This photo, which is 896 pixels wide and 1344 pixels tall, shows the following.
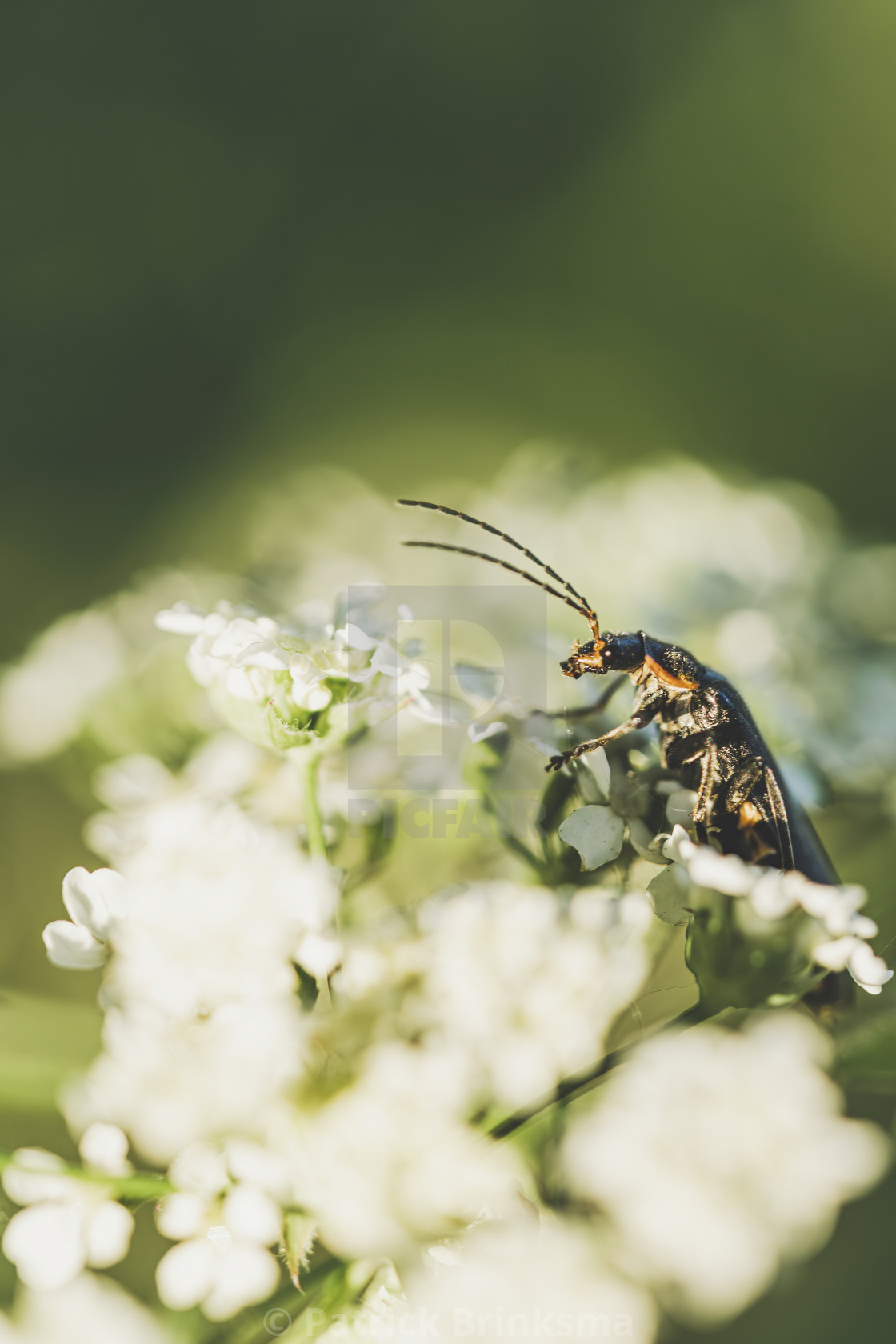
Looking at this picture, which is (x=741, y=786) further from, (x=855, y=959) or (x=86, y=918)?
(x=86, y=918)

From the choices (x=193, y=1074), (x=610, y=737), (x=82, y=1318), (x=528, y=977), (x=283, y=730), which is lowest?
(x=82, y=1318)

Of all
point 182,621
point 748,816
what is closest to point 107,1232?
point 182,621

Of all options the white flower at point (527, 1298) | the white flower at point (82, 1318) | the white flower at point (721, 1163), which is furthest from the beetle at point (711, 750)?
Answer: the white flower at point (82, 1318)

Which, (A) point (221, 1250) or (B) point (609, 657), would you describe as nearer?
(A) point (221, 1250)

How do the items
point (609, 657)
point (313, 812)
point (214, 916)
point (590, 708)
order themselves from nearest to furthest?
point (214, 916) < point (313, 812) < point (609, 657) < point (590, 708)

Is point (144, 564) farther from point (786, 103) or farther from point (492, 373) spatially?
point (786, 103)

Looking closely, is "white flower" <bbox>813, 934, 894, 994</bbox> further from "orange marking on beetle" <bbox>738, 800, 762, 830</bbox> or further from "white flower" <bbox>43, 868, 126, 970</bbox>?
"white flower" <bbox>43, 868, 126, 970</bbox>

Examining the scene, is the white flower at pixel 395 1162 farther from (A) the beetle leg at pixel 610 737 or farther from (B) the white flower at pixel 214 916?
(A) the beetle leg at pixel 610 737
